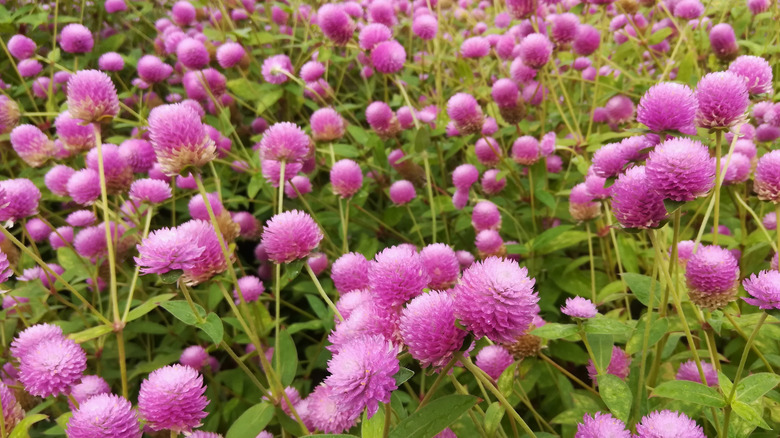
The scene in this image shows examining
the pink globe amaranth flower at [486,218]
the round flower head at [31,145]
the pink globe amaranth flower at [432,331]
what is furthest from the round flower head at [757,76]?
the round flower head at [31,145]

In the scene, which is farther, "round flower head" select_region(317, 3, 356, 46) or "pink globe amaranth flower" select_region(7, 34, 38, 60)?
"pink globe amaranth flower" select_region(7, 34, 38, 60)

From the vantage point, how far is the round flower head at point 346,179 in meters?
1.54

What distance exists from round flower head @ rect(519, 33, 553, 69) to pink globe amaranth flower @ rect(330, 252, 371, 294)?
1038 mm

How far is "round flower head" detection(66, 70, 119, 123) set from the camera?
120cm

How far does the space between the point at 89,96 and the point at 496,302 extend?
110cm

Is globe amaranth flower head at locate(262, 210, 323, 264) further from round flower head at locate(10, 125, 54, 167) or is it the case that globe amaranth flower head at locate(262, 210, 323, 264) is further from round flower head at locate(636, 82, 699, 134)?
round flower head at locate(10, 125, 54, 167)

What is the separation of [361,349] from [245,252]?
5.60ft

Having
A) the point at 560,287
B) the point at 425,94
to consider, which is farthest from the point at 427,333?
the point at 425,94

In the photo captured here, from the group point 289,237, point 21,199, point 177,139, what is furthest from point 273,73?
point 289,237

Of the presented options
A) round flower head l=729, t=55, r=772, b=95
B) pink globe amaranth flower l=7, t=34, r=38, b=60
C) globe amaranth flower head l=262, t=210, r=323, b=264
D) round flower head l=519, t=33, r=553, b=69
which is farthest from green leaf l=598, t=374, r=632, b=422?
pink globe amaranth flower l=7, t=34, r=38, b=60

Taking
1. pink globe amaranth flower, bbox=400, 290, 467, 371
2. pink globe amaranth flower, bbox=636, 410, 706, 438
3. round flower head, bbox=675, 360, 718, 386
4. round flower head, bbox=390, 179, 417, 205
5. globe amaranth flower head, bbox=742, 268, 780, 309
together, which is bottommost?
round flower head, bbox=390, 179, 417, 205

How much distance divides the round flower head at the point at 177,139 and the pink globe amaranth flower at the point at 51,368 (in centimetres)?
39

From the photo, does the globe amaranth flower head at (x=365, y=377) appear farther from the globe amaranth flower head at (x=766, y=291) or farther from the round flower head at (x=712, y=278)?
the round flower head at (x=712, y=278)

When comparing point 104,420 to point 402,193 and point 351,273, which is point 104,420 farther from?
point 402,193
